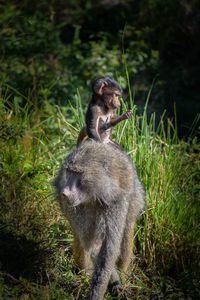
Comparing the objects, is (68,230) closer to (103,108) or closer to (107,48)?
(103,108)

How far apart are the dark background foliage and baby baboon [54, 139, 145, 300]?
9.40 ft

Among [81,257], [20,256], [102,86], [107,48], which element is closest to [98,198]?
[81,257]

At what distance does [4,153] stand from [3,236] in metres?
0.99

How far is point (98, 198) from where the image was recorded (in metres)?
2.70

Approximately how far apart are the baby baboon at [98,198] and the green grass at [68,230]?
396mm

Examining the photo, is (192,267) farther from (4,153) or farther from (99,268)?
(4,153)

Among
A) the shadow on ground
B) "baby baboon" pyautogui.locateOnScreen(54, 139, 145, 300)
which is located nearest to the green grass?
the shadow on ground

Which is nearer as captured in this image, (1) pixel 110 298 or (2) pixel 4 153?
(1) pixel 110 298

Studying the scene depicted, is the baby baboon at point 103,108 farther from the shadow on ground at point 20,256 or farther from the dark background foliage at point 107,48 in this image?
the dark background foliage at point 107,48

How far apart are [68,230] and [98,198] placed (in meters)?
1.25

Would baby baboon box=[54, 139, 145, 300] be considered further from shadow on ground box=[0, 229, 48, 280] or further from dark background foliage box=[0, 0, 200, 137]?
dark background foliage box=[0, 0, 200, 137]

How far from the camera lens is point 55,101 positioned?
5918mm

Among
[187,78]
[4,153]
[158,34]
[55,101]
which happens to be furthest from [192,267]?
[158,34]

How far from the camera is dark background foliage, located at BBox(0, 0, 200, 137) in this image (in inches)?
250
